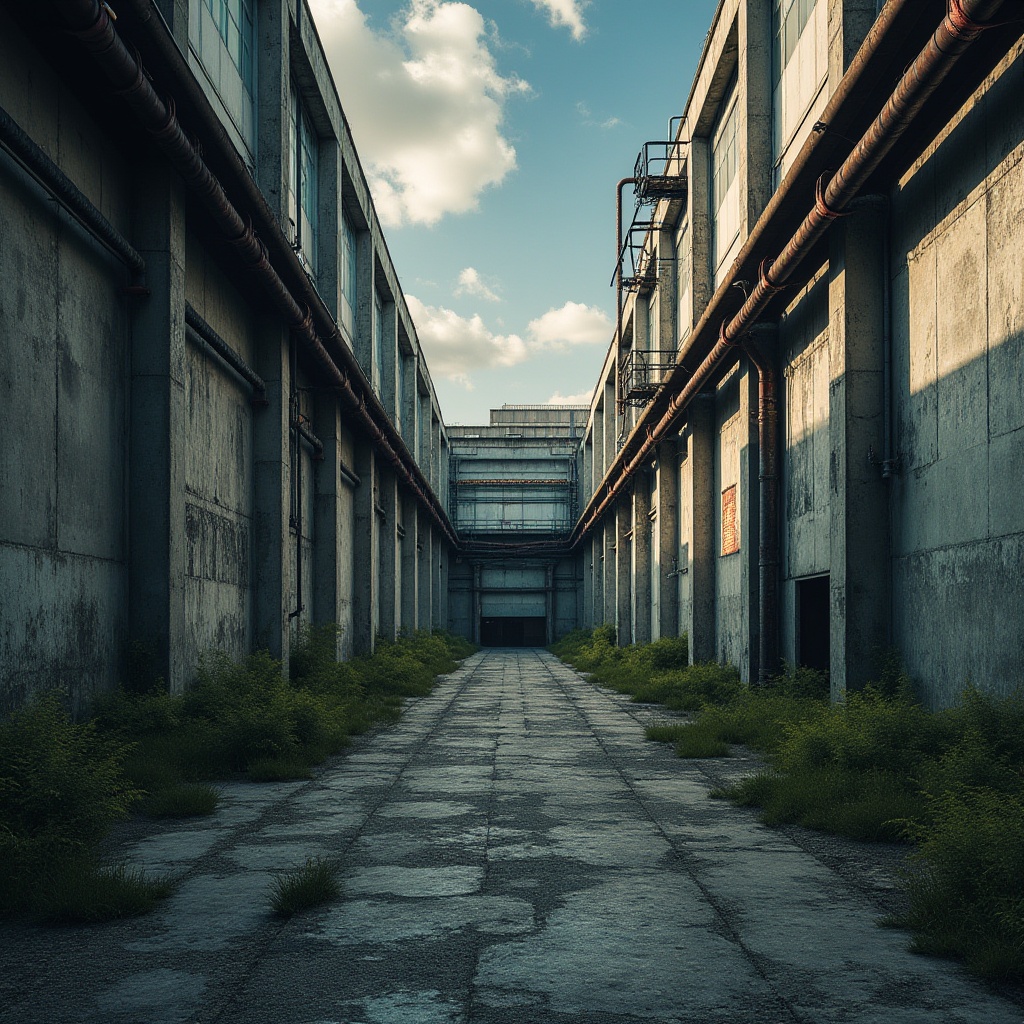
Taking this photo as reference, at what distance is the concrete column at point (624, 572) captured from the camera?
27.6m

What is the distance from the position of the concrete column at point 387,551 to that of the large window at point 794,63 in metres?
13.7

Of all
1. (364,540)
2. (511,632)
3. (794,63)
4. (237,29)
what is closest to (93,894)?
(237,29)

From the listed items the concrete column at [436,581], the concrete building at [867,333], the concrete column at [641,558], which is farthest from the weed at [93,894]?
the concrete column at [436,581]

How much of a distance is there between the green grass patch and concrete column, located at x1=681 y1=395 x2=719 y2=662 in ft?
44.0

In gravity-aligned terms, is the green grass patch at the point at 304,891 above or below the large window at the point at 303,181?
below

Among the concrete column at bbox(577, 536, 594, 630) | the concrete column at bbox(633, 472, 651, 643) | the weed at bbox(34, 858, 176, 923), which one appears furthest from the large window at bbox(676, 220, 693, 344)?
the concrete column at bbox(577, 536, 594, 630)

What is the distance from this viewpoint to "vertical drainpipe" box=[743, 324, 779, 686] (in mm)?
Answer: 13016

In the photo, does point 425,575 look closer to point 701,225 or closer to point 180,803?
point 701,225

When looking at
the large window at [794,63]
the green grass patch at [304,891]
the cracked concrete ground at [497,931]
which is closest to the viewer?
the cracked concrete ground at [497,931]

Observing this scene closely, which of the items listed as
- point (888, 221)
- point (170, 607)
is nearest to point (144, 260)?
point (170, 607)

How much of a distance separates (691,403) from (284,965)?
15186 millimetres

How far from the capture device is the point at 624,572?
28484 mm

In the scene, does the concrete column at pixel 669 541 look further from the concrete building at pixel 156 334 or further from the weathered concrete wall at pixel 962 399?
the weathered concrete wall at pixel 962 399

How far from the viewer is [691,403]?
17766mm
